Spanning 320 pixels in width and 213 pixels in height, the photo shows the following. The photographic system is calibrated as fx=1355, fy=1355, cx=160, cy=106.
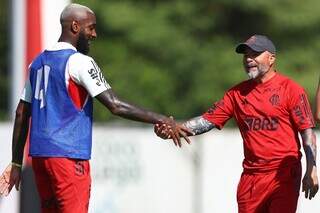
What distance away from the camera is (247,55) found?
10836 millimetres

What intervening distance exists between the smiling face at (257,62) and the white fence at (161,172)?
5.62 meters

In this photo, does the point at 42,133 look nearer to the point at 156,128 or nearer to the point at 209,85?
the point at 156,128

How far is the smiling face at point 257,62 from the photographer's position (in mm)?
10797

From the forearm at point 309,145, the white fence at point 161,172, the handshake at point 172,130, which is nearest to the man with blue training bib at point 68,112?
the handshake at point 172,130

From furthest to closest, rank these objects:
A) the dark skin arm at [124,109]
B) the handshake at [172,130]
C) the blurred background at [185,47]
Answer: the blurred background at [185,47], the handshake at [172,130], the dark skin arm at [124,109]

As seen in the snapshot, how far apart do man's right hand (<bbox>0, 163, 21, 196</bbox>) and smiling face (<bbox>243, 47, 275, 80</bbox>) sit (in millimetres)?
2007

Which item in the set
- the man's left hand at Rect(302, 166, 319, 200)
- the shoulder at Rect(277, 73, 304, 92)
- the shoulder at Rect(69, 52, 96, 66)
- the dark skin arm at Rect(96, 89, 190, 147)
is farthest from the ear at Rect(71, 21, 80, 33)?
the man's left hand at Rect(302, 166, 319, 200)

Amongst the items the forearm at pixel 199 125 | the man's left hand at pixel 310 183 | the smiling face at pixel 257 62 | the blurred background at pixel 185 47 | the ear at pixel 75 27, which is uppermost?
the blurred background at pixel 185 47

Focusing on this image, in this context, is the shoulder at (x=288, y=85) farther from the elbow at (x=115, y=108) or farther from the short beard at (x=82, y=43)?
the short beard at (x=82, y=43)

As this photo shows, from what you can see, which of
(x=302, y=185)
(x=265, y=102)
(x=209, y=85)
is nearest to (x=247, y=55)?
(x=265, y=102)

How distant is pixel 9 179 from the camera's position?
1040cm

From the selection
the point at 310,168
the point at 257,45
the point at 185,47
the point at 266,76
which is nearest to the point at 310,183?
the point at 310,168

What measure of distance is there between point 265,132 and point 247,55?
→ 24.9 inches

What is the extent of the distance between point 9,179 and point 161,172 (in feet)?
21.7
